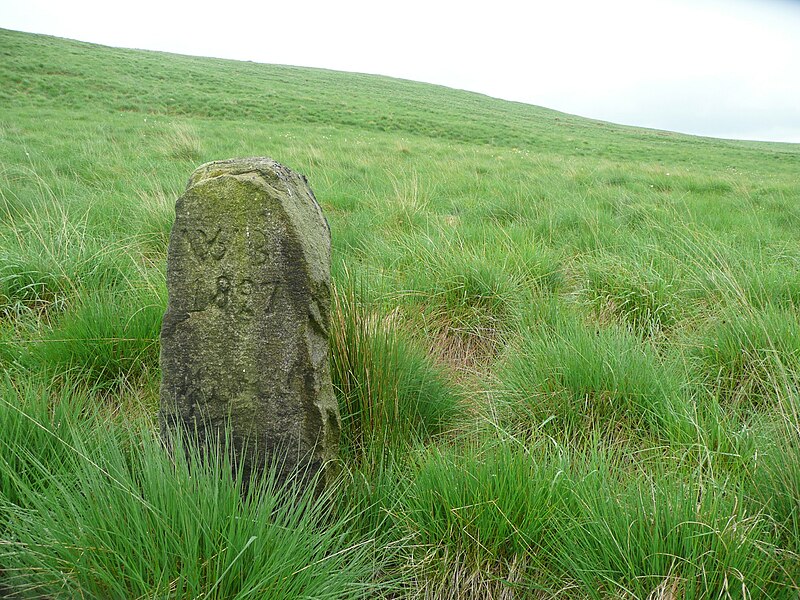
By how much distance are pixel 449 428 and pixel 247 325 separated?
103 centimetres

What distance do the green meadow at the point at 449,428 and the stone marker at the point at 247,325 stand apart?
6.1 inches

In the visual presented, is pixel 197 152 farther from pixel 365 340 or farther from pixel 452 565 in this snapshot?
pixel 452 565

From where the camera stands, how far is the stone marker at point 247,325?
1.74 m

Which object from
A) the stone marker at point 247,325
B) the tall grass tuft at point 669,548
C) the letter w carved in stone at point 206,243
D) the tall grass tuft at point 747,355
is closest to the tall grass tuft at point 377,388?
the stone marker at point 247,325

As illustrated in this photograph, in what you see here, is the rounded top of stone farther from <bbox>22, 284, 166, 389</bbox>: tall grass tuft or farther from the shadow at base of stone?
<bbox>22, 284, 166, 389</bbox>: tall grass tuft

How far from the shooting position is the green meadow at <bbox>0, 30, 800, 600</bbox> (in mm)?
1333

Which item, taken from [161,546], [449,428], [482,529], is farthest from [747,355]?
[161,546]

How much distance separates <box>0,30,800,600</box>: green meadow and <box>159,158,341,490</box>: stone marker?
0.51 feet

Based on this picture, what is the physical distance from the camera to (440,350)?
2994 millimetres

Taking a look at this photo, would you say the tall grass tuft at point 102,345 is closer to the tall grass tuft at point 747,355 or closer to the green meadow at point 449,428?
the green meadow at point 449,428

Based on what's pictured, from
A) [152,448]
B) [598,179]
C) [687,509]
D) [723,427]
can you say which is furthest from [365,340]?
[598,179]

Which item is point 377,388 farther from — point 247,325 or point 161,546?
point 161,546

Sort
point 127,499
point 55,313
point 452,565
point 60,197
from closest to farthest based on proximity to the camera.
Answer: point 127,499 < point 452,565 < point 55,313 < point 60,197

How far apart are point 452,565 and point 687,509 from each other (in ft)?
2.17
